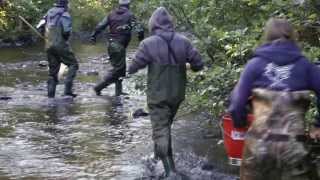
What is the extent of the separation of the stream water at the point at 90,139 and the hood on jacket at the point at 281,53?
2.75m

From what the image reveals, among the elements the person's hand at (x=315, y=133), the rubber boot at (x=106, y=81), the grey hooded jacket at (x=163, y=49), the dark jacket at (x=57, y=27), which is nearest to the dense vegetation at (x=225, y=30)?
the grey hooded jacket at (x=163, y=49)

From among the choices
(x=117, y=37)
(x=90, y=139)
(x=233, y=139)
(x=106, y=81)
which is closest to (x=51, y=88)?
(x=106, y=81)

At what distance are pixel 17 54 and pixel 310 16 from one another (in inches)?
656

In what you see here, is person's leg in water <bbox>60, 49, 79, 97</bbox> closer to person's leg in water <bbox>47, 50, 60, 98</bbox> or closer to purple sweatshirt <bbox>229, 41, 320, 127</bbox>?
Answer: person's leg in water <bbox>47, 50, 60, 98</bbox>

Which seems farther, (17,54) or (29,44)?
(29,44)

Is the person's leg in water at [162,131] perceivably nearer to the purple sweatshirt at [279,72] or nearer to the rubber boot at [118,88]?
the purple sweatshirt at [279,72]

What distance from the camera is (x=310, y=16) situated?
293 inches

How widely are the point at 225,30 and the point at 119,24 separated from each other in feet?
15.7

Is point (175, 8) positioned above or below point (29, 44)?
above

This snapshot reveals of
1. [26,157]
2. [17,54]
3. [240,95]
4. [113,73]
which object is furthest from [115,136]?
[17,54]

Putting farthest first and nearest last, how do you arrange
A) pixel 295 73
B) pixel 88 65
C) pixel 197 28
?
pixel 88 65 → pixel 197 28 → pixel 295 73

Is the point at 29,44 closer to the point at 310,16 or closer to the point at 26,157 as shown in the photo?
the point at 26,157

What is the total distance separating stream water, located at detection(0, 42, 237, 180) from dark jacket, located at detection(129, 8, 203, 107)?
0.95 metres

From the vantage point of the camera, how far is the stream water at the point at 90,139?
26.3 feet
